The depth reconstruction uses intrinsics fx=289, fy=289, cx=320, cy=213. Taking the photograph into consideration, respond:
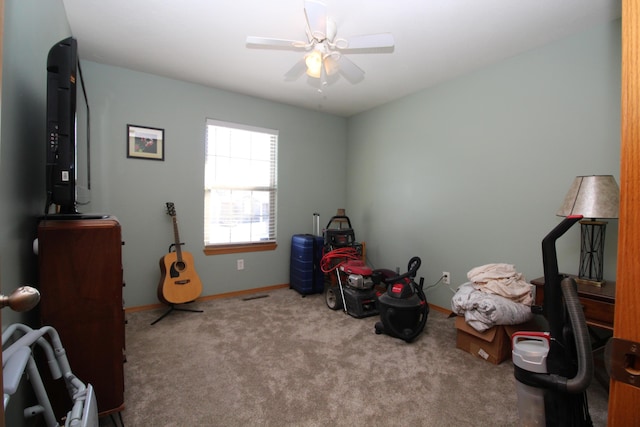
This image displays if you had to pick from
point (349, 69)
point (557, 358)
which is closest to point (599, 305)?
point (557, 358)

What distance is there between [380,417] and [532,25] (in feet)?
9.50

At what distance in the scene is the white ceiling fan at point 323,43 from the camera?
1.74 meters

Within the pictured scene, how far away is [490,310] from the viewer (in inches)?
82.4

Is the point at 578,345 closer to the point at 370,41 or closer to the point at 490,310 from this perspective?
the point at 490,310

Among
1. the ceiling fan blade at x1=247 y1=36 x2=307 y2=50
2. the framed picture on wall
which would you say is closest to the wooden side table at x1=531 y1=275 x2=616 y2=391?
the ceiling fan blade at x1=247 y1=36 x2=307 y2=50

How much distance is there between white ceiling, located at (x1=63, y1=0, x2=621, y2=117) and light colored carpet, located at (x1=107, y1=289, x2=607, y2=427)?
8.35 ft

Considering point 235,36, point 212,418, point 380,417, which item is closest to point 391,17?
point 235,36

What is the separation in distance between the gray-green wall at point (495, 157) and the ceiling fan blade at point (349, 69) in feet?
4.43

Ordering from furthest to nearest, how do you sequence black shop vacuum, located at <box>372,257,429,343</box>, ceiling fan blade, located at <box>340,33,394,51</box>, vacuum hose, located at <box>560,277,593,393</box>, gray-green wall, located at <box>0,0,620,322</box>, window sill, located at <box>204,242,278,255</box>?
window sill, located at <box>204,242,278,255</box>
black shop vacuum, located at <box>372,257,429,343</box>
ceiling fan blade, located at <box>340,33,394,51</box>
gray-green wall, located at <box>0,0,620,322</box>
vacuum hose, located at <box>560,277,593,393</box>

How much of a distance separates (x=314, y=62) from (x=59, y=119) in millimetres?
1554

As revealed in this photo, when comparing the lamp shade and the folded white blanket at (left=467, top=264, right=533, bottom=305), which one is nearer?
the lamp shade

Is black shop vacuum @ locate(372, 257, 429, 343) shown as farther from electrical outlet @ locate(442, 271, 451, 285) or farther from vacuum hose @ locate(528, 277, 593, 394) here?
vacuum hose @ locate(528, 277, 593, 394)

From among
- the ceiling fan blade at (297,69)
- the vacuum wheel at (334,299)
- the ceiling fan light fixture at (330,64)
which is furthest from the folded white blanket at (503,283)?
the ceiling fan blade at (297,69)

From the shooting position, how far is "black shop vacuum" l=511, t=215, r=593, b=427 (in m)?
0.91
